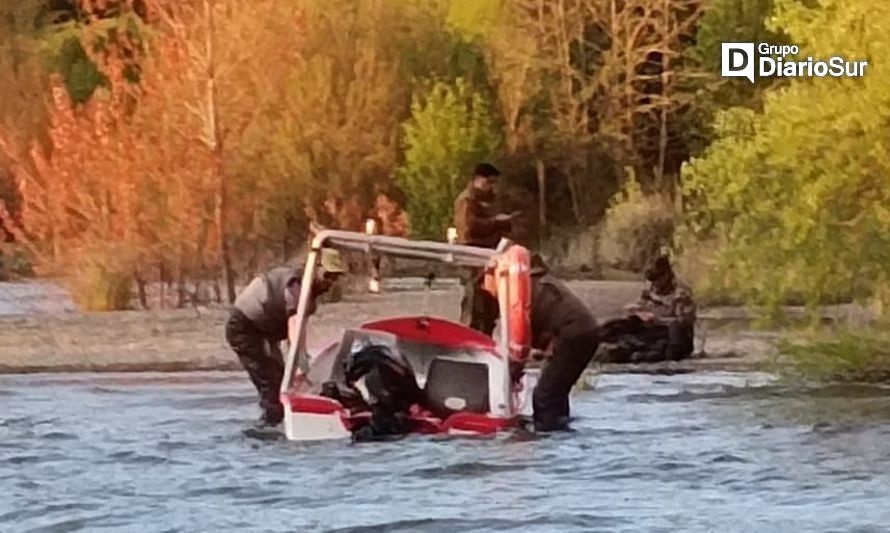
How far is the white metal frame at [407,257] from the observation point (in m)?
2.02

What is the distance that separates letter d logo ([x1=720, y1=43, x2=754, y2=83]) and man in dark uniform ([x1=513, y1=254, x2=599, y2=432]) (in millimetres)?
315

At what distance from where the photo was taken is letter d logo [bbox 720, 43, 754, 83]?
2068mm

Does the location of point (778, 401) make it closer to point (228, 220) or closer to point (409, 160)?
point (409, 160)

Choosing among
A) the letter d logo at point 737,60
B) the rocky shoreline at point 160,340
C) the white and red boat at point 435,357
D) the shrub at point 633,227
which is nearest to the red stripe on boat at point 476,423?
the white and red boat at point 435,357

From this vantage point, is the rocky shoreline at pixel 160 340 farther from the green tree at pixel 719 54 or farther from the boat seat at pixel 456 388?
the green tree at pixel 719 54

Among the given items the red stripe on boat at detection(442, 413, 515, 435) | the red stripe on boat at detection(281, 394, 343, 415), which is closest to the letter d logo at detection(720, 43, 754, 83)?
the red stripe on boat at detection(442, 413, 515, 435)

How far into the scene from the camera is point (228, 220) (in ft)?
6.83

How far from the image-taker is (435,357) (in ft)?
6.73

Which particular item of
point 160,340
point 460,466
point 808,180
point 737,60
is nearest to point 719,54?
point 737,60

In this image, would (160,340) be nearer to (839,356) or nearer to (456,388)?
(456,388)

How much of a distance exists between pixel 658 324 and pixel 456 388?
0.84ft

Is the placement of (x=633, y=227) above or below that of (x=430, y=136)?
below

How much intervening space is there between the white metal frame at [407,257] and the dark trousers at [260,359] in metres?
0.01

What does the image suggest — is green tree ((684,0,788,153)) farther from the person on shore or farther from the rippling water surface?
the rippling water surface
